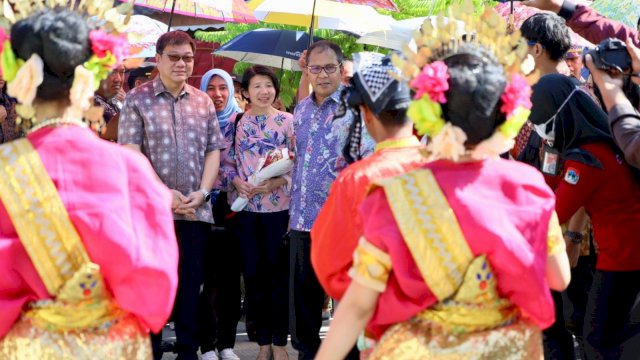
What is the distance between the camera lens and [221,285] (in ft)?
23.8

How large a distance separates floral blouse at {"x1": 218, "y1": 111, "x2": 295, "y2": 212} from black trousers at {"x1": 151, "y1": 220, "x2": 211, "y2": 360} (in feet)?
2.12

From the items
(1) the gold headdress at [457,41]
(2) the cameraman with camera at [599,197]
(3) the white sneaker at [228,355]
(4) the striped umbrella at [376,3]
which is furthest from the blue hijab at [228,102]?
(1) the gold headdress at [457,41]

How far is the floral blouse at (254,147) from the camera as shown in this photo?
698cm

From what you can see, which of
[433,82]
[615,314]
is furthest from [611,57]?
[433,82]

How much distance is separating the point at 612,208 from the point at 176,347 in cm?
300

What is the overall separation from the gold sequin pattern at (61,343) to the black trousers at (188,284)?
10.1 ft

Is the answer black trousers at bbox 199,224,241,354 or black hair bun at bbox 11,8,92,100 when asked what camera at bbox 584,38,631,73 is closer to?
black hair bun at bbox 11,8,92,100

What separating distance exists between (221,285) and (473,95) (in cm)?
450

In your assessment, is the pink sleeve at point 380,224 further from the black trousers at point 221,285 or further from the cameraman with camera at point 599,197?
the black trousers at point 221,285

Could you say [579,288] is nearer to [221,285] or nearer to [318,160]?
[318,160]

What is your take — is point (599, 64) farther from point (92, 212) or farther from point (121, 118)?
point (121, 118)

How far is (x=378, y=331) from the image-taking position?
10.5 feet

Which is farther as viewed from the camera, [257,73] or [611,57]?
[257,73]

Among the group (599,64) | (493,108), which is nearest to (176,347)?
(599,64)
